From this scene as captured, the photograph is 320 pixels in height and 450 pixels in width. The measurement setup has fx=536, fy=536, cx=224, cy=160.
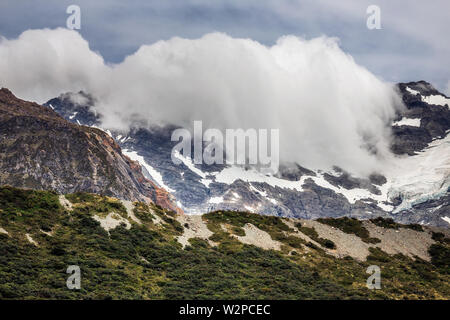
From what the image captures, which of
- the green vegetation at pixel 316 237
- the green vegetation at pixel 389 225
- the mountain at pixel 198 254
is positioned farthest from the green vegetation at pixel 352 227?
the green vegetation at pixel 316 237

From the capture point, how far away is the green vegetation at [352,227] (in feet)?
362

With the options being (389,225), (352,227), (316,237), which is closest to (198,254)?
(316,237)

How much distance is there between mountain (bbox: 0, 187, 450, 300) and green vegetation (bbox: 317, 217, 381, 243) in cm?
24

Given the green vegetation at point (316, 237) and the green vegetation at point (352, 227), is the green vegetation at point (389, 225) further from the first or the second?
the green vegetation at point (316, 237)

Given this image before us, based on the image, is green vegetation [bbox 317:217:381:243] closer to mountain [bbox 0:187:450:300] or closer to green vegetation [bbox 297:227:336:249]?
mountain [bbox 0:187:450:300]

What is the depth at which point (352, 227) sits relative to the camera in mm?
115688

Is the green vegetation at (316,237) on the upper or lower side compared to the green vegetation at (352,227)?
lower

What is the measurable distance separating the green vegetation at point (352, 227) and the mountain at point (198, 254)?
24 centimetres

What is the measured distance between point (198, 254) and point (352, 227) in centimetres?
4144
